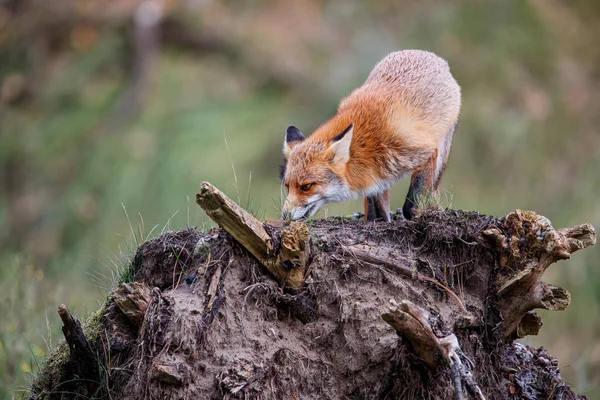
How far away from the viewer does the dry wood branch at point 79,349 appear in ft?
16.3

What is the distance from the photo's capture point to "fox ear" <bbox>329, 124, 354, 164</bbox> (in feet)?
23.0

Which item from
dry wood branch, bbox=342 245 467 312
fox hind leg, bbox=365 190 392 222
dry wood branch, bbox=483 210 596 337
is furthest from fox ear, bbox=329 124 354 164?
dry wood branch, bbox=483 210 596 337

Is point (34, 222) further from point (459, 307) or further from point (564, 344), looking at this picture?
point (459, 307)

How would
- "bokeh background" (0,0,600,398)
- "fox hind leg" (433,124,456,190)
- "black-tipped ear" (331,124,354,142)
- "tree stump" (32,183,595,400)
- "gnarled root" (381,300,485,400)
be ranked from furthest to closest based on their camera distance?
"bokeh background" (0,0,600,398) → "fox hind leg" (433,124,456,190) → "black-tipped ear" (331,124,354,142) → "tree stump" (32,183,595,400) → "gnarled root" (381,300,485,400)

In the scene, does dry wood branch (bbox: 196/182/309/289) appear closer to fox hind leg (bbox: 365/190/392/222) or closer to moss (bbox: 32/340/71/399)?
moss (bbox: 32/340/71/399)

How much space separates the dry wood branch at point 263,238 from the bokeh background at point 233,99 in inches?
428

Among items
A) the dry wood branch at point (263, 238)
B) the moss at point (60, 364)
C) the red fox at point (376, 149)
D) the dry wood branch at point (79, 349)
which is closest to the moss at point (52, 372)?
the moss at point (60, 364)

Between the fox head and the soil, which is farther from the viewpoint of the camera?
the fox head

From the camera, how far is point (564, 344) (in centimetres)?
1450

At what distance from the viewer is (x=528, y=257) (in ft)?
17.7

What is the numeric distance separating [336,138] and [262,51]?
16.6 metres

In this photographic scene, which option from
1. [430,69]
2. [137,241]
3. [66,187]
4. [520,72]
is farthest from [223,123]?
[137,241]

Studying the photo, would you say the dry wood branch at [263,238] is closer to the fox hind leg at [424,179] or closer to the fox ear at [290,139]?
the fox hind leg at [424,179]

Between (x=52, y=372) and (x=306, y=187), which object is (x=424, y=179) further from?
(x=52, y=372)
